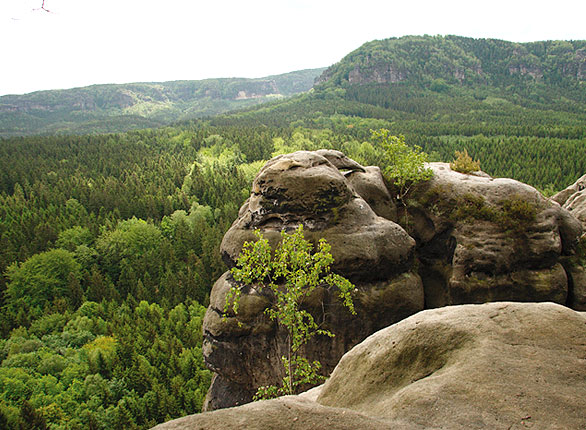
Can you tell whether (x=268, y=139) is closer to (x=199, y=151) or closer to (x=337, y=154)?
(x=199, y=151)

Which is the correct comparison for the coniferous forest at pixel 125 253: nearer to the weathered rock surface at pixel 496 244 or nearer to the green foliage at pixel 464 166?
the weathered rock surface at pixel 496 244

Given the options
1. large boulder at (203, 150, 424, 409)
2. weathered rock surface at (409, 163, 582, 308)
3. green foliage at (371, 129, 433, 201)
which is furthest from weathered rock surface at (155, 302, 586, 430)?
green foliage at (371, 129, 433, 201)

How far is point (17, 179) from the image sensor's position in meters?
103

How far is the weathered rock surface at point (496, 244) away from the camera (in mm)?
18250

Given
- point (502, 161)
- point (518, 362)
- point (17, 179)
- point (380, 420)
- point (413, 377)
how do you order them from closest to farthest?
point (380, 420) < point (518, 362) < point (413, 377) < point (502, 161) < point (17, 179)

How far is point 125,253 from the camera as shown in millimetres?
66688

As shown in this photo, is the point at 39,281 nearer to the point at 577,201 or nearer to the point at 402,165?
the point at 402,165

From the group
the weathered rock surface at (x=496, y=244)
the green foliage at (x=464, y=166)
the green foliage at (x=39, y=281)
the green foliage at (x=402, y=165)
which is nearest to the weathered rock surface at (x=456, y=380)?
the weathered rock surface at (x=496, y=244)

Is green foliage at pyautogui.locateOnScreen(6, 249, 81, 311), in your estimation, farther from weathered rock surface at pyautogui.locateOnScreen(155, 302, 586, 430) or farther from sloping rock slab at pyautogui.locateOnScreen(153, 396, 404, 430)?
sloping rock slab at pyautogui.locateOnScreen(153, 396, 404, 430)

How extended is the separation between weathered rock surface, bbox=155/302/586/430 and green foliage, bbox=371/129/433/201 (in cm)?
1290

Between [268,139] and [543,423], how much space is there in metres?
131

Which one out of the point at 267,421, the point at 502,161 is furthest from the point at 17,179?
the point at 502,161

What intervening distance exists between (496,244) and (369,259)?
263 inches

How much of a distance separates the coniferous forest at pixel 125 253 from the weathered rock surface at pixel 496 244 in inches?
1020
